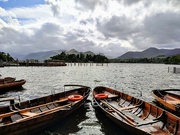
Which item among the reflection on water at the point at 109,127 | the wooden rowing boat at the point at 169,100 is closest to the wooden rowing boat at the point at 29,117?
the reflection on water at the point at 109,127

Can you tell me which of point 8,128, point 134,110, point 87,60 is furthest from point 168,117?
point 87,60

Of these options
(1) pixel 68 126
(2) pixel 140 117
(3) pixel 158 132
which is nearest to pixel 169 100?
(2) pixel 140 117

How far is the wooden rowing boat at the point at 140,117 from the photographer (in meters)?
9.64

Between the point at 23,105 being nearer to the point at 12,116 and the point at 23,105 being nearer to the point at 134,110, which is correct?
the point at 12,116

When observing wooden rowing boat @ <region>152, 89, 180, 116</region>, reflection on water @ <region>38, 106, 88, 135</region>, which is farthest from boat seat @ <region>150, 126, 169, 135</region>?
reflection on water @ <region>38, 106, 88, 135</region>

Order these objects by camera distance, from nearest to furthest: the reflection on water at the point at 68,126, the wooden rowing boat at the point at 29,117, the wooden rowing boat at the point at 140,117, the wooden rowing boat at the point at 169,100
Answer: the wooden rowing boat at the point at 29,117 < the wooden rowing boat at the point at 140,117 < the reflection on water at the point at 68,126 < the wooden rowing boat at the point at 169,100

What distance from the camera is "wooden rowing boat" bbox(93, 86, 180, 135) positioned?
9641mm

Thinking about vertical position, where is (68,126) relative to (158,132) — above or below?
below

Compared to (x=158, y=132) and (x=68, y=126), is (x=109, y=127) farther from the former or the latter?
(x=158, y=132)

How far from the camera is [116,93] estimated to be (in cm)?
1823

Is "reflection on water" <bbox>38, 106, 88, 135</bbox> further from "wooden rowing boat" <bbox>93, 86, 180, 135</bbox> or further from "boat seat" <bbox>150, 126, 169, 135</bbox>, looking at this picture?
"boat seat" <bbox>150, 126, 169, 135</bbox>

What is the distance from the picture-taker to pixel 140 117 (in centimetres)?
1254

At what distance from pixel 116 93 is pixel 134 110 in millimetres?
4639

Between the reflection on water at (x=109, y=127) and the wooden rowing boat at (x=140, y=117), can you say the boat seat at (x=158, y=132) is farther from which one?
the reflection on water at (x=109, y=127)
